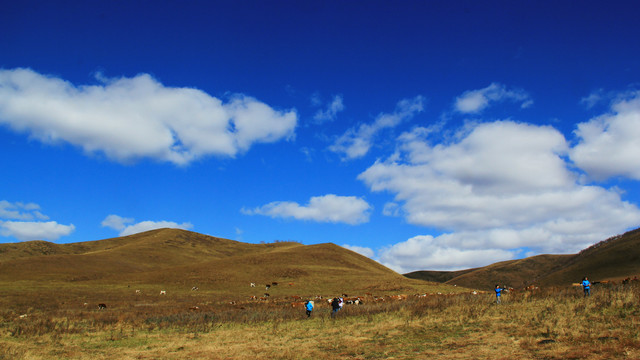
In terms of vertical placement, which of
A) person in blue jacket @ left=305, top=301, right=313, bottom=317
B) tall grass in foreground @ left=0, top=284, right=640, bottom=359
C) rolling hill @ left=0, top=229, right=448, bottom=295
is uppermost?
rolling hill @ left=0, top=229, right=448, bottom=295

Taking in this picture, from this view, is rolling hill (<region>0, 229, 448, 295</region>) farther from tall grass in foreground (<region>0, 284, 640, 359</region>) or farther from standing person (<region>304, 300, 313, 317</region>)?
tall grass in foreground (<region>0, 284, 640, 359</region>)

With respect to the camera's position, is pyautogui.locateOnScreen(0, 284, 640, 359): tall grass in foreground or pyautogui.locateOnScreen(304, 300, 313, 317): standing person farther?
pyautogui.locateOnScreen(304, 300, 313, 317): standing person

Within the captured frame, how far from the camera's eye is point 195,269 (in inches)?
3211

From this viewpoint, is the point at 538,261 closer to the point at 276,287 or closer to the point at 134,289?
the point at 276,287

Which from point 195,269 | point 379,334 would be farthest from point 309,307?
point 195,269

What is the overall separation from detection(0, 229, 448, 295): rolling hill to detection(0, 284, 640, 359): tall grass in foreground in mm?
32119

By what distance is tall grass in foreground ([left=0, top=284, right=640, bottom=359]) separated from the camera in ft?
46.7

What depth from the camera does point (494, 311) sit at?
22.0 metres

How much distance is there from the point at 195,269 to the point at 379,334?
69.6 meters

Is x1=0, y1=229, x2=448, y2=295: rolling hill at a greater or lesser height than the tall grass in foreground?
greater

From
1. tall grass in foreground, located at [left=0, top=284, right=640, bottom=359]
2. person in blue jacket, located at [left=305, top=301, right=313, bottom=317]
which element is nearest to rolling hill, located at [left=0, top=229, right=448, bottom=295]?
person in blue jacket, located at [left=305, top=301, right=313, bottom=317]

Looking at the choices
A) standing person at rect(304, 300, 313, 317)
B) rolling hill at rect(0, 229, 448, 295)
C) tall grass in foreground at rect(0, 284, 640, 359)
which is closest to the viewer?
tall grass in foreground at rect(0, 284, 640, 359)

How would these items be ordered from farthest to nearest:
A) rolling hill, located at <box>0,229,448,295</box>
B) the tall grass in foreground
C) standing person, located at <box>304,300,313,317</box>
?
rolling hill, located at <box>0,229,448,295</box>
standing person, located at <box>304,300,313,317</box>
the tall grass in foreground

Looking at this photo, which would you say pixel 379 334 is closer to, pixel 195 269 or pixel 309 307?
pixel 309 307
